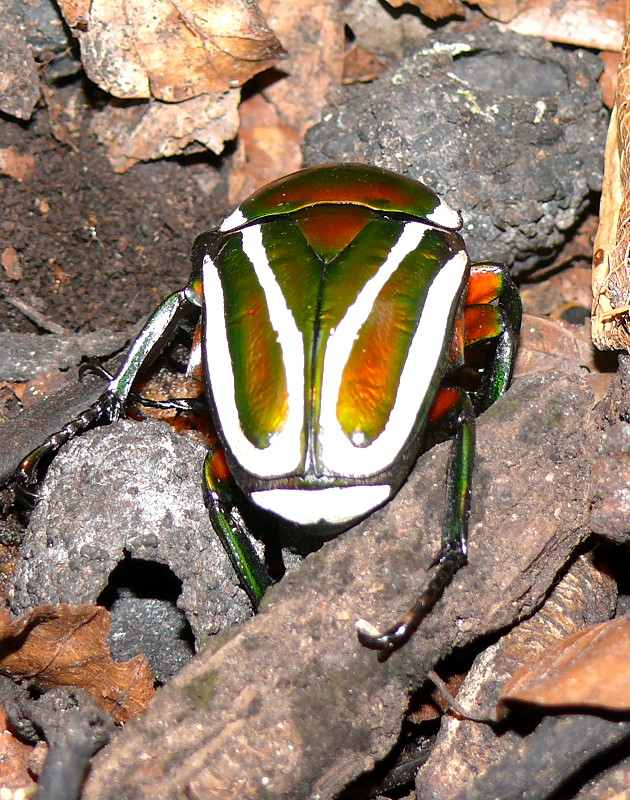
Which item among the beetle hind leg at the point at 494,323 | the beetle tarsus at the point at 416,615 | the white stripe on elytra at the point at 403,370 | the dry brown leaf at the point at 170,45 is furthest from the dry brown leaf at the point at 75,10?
the beetle tarsus at the point at 416,615

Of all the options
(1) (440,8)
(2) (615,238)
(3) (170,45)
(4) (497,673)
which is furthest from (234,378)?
(1) (440,8)

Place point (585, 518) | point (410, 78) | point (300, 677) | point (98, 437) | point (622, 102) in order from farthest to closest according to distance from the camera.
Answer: point (410, 78) < point (622, 102) < point (98, 437) < point (585, 518) < point (300, 677)

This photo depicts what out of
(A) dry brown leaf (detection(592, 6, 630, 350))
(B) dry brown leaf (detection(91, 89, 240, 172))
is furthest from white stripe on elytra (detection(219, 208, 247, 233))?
(A) dry brown leaf (detection(592, 6, 630, 350))

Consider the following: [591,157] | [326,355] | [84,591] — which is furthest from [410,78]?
[84,591]

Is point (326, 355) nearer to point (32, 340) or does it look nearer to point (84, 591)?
point (84, 591)

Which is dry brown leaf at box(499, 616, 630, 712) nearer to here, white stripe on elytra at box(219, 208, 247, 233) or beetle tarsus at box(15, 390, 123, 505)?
beetle tarsus at box(15, 390, 123, 505)

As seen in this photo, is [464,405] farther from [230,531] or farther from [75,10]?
[75,10]
